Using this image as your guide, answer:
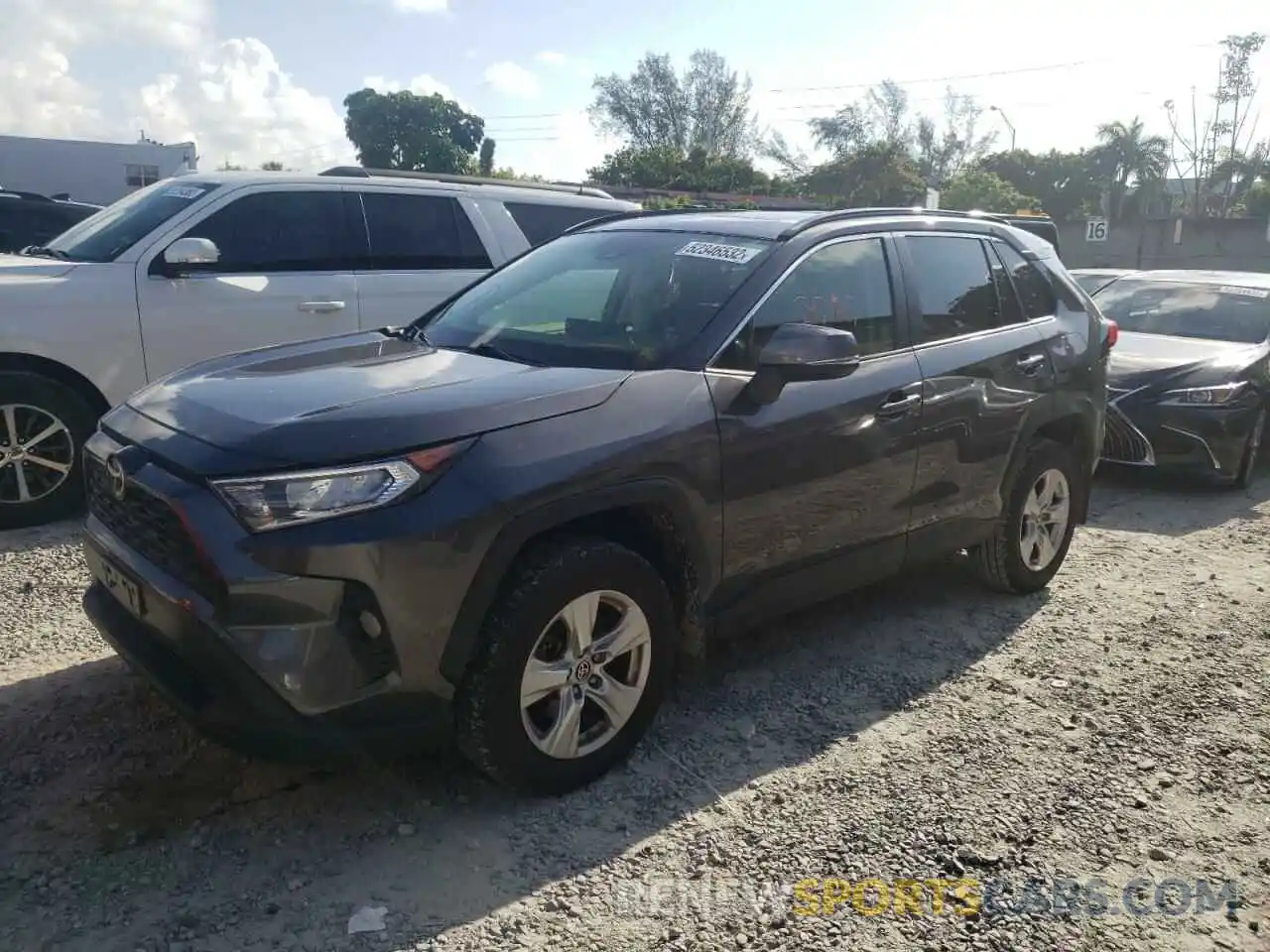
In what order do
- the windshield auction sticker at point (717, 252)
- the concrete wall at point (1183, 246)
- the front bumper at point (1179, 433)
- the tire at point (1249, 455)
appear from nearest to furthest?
1. the windshield auction sticker at point (717, 252)
2. the front bumper at point (1179, 433)
3. the tire at point (1249, 455)
4. the concrete wall at point (1183, 246)

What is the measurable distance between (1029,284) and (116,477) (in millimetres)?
3994

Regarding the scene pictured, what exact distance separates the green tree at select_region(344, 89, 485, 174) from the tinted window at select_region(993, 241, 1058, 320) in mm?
67932

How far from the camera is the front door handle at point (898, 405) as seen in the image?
3.95m

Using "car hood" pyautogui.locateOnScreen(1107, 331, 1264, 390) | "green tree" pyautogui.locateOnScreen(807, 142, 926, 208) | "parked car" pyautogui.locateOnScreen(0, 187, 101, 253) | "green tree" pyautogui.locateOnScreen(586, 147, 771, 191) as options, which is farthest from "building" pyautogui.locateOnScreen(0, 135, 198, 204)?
"car hood" pyautogui.locateOnScreen(1107, 331, 1264, 390)

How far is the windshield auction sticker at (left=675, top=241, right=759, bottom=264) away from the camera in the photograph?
12.5 feet

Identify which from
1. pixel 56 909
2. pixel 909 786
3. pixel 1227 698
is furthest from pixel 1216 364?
pixel 56 909

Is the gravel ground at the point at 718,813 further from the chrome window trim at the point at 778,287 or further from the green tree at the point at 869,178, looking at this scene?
the green tree at the point at 869,178

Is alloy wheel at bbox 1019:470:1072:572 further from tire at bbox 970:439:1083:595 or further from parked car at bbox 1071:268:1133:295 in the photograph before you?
parked car at bbox 1071:268:1133:295

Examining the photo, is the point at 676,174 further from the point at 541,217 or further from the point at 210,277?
the point at 210,277

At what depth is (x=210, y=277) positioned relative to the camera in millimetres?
6047

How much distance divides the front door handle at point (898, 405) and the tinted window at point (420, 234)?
369cm

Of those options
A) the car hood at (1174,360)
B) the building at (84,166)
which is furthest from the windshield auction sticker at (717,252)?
the building at (84,166)

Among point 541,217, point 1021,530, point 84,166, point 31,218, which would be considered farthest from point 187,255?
point 84,166

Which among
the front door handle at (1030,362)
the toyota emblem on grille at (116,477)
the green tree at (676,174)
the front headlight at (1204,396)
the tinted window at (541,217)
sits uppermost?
the green tree at (676,174)
